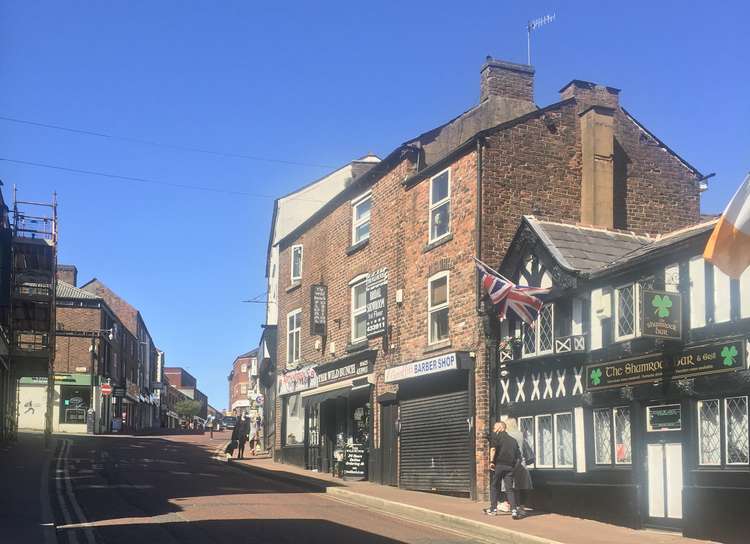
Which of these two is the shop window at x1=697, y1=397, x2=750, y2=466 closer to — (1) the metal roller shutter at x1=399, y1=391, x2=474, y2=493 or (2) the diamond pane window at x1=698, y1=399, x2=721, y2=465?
(2) the diamond pane window at x1=698, y1=399, x2=721, y2=465

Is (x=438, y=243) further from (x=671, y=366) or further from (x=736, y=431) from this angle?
(x=736, y=431)

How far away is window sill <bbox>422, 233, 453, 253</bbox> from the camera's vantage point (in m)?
20.7

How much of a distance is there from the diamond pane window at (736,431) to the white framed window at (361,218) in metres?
A: 13.8

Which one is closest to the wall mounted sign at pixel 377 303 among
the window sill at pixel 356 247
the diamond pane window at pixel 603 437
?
the window sill at pixel 356 247

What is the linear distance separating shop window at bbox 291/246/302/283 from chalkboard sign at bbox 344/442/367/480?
8.49 metres

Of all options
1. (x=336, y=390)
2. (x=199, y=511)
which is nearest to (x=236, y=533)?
(x=199, y=511)

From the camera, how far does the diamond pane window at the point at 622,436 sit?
1494 centimetres

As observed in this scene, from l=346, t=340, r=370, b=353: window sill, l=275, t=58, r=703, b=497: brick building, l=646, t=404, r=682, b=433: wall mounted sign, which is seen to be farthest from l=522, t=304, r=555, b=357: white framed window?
l=346, t=340, r=370, b=353: window sill

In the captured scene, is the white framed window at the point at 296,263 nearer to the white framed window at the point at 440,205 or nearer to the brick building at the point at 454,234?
the brick building at the point at 454,234

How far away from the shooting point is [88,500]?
55.0 ft

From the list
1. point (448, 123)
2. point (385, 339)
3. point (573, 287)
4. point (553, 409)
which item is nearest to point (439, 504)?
point (553, 409)

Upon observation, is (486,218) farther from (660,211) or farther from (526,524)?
(526,524)

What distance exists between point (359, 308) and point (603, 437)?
11.2 meters

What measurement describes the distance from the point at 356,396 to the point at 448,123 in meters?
8.05
